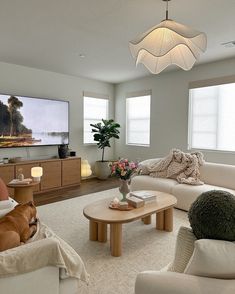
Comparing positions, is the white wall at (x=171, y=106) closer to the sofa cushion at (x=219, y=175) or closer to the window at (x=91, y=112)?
the sofa cushion at (x=219, y=175)

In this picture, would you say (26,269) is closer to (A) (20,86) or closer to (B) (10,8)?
(B) (10,8)

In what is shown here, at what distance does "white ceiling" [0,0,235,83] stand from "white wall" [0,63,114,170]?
1.09ft

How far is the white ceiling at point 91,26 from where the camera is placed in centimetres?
243

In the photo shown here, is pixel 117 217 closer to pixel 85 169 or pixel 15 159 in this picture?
pixel 15 159

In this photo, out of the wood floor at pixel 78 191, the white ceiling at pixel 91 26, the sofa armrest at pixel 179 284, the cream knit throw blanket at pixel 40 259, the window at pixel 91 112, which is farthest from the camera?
the window at pixel 91 112

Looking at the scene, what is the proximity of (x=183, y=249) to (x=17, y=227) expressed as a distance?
1.16 m

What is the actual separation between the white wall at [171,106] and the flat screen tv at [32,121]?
201cm

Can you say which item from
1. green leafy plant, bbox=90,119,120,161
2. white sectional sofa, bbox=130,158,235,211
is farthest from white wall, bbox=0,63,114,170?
white sectional sofa, bbox=130,158,235,211

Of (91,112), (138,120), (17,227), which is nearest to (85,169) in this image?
(91,112)

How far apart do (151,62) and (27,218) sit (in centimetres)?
196

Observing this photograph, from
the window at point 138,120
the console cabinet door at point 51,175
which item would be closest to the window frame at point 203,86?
the window at point 138,120

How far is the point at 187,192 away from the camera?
136 inches

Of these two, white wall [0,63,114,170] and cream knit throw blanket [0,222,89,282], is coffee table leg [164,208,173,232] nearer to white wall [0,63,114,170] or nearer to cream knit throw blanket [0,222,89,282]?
cream knit throw blanket [0,222,89,282]

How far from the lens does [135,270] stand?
6.81 ft
